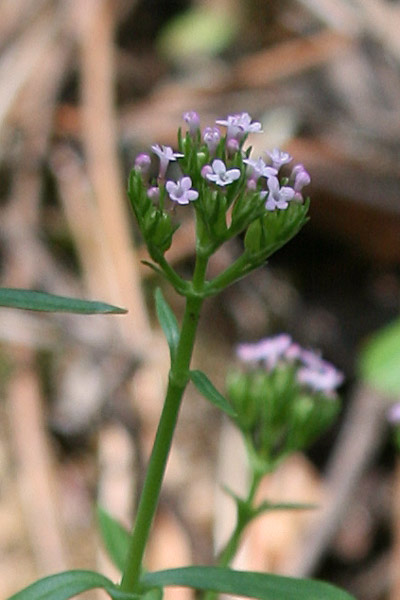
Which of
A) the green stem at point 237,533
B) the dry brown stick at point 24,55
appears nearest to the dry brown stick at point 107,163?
the dry brown stick at point 24,55

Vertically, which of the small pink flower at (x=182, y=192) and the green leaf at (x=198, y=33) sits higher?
the green leaf at (x=198, y=33)

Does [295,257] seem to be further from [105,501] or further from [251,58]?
[105,501]

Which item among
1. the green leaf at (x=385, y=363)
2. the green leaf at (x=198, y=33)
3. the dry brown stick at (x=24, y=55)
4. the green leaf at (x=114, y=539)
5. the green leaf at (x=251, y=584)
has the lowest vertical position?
the green leaf at (x=114, y=539)

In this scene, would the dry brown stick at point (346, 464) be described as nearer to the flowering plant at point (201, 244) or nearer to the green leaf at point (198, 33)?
the flowering plant at point (201, 244)

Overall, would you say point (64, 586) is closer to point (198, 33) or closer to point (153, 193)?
point (153, 193)

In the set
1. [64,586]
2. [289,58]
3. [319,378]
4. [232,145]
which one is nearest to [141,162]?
[232,145]

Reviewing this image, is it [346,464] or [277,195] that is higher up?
[277,195]

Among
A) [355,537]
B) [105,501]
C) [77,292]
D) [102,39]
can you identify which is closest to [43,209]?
[77,292]
